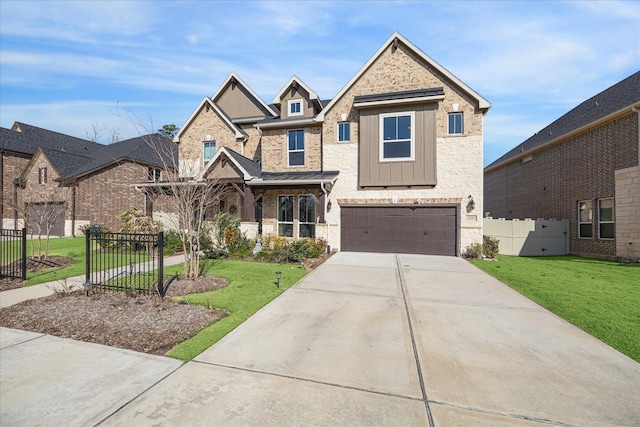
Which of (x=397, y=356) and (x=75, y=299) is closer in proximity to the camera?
(x=397, y=356)

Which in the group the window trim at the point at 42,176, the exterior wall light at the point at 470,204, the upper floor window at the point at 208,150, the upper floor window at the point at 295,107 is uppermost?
the upper floor window at the point at 295,107

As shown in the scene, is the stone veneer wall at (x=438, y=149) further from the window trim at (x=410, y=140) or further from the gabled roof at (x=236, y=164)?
the gabled roof at (x=236, y=164)

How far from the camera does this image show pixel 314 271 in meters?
9.22

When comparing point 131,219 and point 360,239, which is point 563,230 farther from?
point 131,219

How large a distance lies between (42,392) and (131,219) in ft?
42.7

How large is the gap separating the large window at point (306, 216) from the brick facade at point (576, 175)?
13.5 meters

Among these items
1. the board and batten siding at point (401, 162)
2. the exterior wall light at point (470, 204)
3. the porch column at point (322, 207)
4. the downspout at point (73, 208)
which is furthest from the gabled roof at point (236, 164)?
the downspout at point (73, 208)

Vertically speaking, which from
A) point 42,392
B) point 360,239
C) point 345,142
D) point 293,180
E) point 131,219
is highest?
point 345,142

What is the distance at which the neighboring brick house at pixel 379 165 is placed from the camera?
12.4 m

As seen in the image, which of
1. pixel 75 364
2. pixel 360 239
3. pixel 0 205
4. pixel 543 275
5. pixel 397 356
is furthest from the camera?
pixel 0 205

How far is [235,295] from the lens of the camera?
253 inches

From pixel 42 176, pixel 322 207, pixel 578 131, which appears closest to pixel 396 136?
pixel 322 207

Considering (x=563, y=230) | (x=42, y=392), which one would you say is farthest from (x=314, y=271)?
(x=563, y=230)

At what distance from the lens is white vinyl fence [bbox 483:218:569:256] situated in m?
13.6
